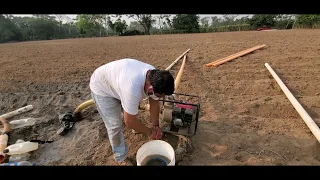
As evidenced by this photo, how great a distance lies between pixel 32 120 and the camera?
4293mm

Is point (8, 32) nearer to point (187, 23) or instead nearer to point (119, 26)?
point (119, 26)

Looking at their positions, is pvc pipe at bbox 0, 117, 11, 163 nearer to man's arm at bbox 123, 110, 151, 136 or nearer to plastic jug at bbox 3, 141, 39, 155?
plastic jug at bbox 3, 141, 39, 155

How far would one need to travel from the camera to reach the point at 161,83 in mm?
2426

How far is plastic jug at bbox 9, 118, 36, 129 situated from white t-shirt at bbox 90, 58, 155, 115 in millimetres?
2073

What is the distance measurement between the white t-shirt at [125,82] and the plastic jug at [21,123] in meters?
A: 2.07

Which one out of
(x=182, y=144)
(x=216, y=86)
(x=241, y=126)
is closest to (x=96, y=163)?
(x=182, y=144)

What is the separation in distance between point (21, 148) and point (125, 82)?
84.9 inches

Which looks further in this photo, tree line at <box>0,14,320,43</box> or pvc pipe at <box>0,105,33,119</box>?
tree line at <box>0,14,320,43</box>

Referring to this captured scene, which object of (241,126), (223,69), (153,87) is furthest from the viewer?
(223,69)

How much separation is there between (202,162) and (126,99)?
1491mm

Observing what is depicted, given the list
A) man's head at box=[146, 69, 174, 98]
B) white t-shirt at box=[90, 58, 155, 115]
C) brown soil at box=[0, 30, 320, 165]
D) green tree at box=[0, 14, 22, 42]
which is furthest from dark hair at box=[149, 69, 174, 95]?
green tree at box=[0, 14, 22, 42]

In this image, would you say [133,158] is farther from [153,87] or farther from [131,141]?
[153,87]

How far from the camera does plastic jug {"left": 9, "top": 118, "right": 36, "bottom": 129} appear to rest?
412cm

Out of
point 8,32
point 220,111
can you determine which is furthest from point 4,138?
point 8,32
